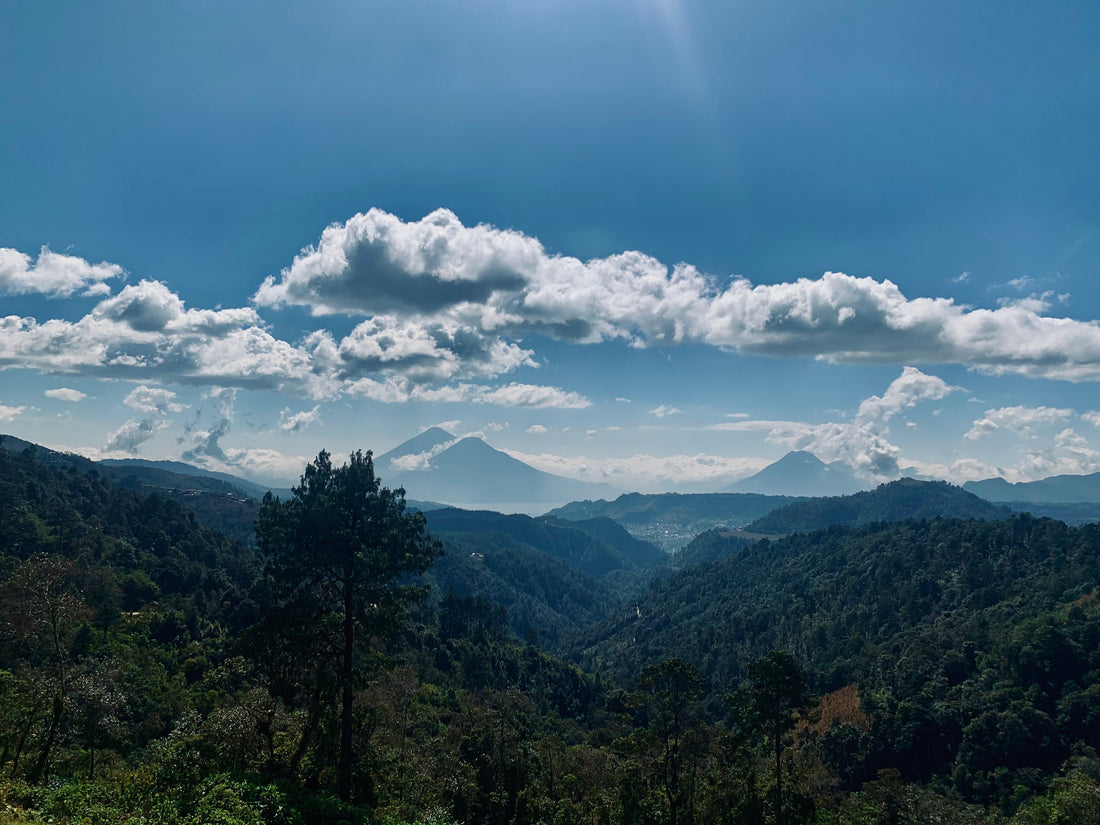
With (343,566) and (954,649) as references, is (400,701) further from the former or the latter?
(954,649)

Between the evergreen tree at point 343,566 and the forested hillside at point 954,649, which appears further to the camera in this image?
the forested hillside at point 954,649

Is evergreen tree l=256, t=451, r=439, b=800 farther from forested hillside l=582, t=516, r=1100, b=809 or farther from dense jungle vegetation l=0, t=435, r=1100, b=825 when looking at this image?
forested hillside l=582, t=516, r=1100, b=809

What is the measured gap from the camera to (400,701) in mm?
42562

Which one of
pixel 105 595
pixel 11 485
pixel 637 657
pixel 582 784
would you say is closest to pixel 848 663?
pixel 637 657

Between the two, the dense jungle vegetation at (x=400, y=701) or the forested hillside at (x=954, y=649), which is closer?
the dense jungle vegetation at (x=400, y=701)

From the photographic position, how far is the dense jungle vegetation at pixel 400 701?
23.0 metres

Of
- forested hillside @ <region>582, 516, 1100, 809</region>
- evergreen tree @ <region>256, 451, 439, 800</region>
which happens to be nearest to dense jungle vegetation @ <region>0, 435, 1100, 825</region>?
evergreen tree @ <region>256, 451, 439, 800</region>

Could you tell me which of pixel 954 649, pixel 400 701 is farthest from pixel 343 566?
pixel 954 649

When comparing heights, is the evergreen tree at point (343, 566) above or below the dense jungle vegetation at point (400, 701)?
above

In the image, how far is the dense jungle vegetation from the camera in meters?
23.0

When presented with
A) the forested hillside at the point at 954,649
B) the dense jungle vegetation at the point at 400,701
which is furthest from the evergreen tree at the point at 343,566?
the forested hillside at the point at 954,649

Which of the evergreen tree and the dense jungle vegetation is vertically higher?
the evergreen tree

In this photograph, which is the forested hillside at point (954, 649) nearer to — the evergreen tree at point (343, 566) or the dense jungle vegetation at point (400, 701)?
the dense jungle vegetation at point (400, 701)

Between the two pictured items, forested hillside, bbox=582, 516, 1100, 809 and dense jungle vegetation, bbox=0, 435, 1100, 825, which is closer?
dense jungle vegetation, bbox=0, 435, 1100, 825
